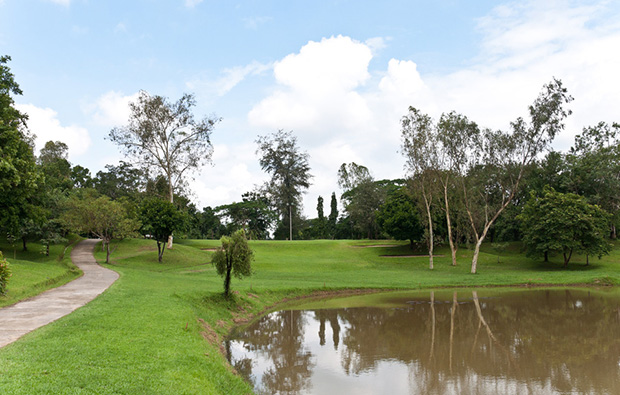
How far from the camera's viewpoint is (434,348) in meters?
15.3

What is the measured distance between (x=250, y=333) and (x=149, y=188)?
4116 centimetres

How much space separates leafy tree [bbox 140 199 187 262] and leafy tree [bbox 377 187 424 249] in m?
25.5

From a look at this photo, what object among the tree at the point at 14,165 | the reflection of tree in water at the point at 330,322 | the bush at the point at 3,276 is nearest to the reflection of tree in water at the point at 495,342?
the reflection of tree in water at the point at 330,322

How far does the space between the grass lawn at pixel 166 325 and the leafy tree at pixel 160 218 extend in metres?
3.63

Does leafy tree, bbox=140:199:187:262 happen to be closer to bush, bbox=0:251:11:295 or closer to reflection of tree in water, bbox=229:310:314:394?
reflection of tree in water, bbox=229:310:314:394

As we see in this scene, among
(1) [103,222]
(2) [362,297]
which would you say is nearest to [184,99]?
(1) [103,222]

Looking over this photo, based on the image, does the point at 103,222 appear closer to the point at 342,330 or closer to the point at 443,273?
the point at 342,330

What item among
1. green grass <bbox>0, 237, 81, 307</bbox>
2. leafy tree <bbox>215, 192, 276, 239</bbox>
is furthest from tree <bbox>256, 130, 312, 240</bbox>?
green grass <bbox>0, 237, 81, 307</bbox>

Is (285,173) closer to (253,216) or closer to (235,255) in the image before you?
(253,216)

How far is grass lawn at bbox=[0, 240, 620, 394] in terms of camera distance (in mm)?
8445

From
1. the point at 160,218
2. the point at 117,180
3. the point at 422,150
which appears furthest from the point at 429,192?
the point at 117,180

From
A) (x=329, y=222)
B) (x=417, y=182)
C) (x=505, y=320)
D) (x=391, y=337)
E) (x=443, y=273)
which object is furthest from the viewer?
(x=329, y=222)

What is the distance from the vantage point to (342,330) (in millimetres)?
19062

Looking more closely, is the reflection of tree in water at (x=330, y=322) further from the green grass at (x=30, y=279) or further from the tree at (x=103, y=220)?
the tree at (x=103, y=220)
